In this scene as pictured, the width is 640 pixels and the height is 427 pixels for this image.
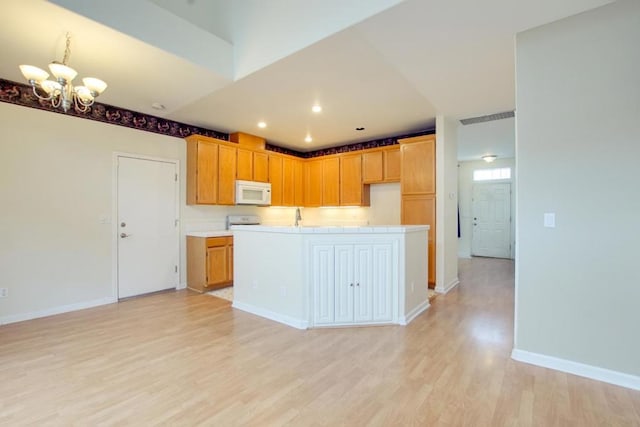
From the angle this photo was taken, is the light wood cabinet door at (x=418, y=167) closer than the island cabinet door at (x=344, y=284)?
No

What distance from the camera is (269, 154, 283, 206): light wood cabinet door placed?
19.6 ft

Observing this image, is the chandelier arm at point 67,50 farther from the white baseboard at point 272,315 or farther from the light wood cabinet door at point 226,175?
the white baseboard at point 272,315

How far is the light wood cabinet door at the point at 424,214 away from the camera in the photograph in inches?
185

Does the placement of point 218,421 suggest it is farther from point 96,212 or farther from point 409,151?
point 409,151

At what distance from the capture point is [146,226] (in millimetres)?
4523

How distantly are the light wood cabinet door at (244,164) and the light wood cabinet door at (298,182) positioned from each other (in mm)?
1195

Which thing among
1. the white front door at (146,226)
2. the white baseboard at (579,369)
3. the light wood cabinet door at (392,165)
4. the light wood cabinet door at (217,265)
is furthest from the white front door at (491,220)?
the white front door at (146,226)

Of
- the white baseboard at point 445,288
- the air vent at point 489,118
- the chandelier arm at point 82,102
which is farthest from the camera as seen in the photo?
the white baseboard at point 445,288

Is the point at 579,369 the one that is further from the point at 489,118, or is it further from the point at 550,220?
the point at 489,118

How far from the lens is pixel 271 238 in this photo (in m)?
3.49

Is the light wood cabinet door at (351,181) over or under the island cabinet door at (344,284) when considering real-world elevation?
over

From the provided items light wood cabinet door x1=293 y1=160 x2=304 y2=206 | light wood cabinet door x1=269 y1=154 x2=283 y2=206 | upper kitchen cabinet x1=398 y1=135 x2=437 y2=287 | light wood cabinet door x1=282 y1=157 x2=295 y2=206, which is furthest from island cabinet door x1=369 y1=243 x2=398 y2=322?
light wood cabinet door x1=293 y1=160 x2=304 y2=206

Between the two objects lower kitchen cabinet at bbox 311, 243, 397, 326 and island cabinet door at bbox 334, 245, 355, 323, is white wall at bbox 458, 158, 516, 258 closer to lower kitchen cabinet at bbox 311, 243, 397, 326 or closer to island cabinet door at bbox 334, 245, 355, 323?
lower kitchen cabinet at bbox 311, 243, 397, 326

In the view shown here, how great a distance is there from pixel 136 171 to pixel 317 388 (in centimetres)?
401
